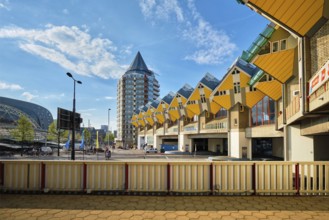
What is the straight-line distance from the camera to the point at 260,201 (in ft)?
23.5

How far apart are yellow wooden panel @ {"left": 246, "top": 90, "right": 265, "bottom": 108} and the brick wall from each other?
1886 centimetres

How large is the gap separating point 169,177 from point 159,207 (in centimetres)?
142

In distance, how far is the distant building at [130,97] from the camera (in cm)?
12425

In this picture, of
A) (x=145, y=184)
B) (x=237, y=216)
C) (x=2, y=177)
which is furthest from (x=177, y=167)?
(x=2, y=177)

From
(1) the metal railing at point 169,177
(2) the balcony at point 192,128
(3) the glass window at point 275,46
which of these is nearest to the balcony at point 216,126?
(2) the balcony at point 192,128

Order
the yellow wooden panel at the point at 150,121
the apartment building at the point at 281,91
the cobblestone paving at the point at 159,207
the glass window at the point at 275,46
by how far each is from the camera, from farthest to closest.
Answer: the yellow wooden panel at the point at 150,121
the glass window at the point at 275,46
the apartment building at the point at 281,91
the cobblestone paving at the point at 159,207

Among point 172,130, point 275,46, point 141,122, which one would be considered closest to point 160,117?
point 172,130

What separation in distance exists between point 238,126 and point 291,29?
21.5 metres

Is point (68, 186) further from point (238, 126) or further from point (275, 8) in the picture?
point (238, 126)

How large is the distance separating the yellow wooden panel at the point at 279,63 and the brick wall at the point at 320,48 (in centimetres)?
534

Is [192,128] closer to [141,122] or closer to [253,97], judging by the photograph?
[253,97]

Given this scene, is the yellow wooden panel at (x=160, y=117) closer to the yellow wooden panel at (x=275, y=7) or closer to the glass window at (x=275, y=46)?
the glass window at (x=275, y=46)

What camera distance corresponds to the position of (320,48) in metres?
10.3

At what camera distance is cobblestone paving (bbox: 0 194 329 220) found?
5.91 meters
